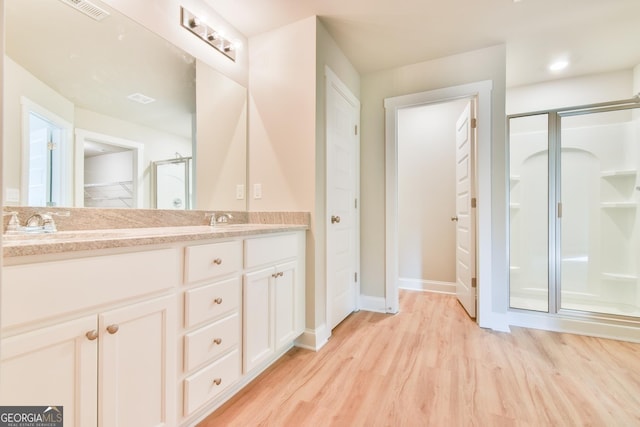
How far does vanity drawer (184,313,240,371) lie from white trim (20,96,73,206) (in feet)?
2.68

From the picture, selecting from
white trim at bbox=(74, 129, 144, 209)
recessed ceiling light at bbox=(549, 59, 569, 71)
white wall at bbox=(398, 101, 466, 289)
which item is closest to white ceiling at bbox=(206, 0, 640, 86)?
recessed ceiling light at bbox=(549, 59, 569, 71)

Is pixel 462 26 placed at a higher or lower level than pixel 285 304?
higher

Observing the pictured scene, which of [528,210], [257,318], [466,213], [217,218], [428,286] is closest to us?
[257,318]

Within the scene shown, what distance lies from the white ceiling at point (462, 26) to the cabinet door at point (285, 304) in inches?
69.9

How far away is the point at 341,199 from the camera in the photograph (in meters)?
2.45

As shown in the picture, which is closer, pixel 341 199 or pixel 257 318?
pixel 257 318

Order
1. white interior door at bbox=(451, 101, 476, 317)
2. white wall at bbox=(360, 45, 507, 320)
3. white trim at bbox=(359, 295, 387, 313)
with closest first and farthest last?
white wall at bbox=(360, 45, 507, 320) → white interior door at bbox=(451, 101, 476, 317) → white trim at bbox=(359, 295, 387, 313)

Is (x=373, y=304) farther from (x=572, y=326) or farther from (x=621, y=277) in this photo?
(x=621, y=277)

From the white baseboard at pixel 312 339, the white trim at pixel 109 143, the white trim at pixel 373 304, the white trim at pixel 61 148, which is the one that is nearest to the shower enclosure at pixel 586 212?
the white trim at pixel 373 304

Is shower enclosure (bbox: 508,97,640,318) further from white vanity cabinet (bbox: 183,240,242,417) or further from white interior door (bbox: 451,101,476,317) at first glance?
white vanity cabinet (bbox: 183,240,242,417)

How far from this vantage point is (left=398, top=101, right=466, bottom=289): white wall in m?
3.44

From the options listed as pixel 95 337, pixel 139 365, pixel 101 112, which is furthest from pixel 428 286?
pixel 101 112

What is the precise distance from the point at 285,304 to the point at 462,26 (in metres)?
2.44

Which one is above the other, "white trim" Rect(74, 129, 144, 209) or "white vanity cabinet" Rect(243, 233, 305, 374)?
"white trim" Rect(74, 129, 144, 209)
